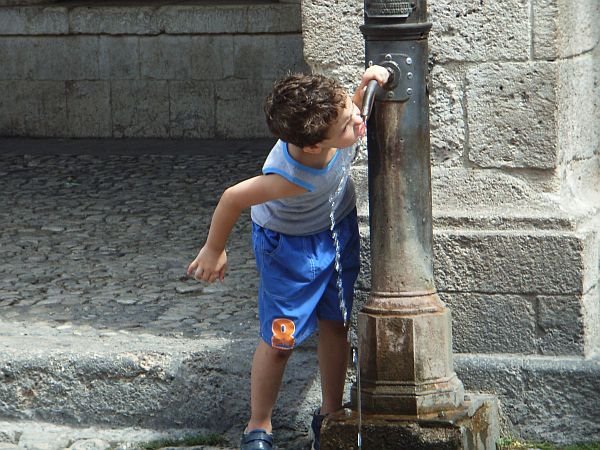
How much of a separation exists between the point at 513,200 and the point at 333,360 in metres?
0.74

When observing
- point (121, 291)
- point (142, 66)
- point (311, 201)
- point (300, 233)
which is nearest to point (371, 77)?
point (311, 201)

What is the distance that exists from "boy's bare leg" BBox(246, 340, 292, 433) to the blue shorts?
2.3 inches

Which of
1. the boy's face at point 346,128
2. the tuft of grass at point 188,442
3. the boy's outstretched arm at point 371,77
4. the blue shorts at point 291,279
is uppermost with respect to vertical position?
the boy's outstretched arm at point 371,77

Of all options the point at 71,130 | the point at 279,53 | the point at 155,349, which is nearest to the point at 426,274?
the point at 155,349

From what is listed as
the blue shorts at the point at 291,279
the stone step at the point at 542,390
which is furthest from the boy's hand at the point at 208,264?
the stone step at the point at 542,390

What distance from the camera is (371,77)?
3.48 m

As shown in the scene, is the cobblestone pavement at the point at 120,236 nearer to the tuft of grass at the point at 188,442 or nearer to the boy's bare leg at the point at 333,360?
the tuft of grass at the point at 188,442

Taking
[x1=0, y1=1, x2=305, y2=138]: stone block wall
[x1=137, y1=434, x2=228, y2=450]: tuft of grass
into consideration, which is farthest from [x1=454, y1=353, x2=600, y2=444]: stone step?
[x1=0, y1=1, x2=305, y2=138]: stone block wall

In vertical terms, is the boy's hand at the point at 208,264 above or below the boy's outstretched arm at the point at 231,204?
below

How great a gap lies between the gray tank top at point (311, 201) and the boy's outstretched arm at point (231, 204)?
6cm

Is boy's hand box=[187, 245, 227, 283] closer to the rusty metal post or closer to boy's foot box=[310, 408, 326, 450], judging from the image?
the rusty metal post

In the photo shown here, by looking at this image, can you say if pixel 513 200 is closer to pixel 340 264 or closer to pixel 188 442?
pixel 340 264

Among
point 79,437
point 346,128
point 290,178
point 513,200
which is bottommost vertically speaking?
point 79,437

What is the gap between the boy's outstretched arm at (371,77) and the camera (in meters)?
3.48
